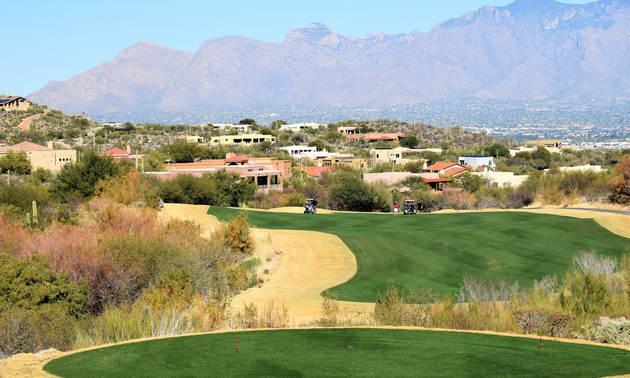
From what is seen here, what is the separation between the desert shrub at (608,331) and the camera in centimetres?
1498

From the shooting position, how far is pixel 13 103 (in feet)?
389

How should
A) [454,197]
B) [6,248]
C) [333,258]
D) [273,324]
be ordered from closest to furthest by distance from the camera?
[273,324] → [6,248] → [333,258] → [454,197]

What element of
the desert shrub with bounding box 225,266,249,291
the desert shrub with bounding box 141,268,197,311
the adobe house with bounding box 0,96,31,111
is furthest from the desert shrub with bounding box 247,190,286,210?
the adobe house with bounding box 0,96,31,111

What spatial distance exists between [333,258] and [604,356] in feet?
61.2

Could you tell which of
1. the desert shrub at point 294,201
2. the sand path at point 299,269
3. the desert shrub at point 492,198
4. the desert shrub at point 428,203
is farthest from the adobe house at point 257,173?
the sand path at point 299,269

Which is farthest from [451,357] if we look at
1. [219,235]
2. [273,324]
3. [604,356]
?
[219,235]

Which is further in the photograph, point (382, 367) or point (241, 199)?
point (241, 199)

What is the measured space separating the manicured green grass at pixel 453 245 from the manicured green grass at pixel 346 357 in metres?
9.13

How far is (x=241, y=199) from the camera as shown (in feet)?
190

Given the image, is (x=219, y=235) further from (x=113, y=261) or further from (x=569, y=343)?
(x=569, y=343)

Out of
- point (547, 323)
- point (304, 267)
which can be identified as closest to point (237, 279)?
point (304, 267)

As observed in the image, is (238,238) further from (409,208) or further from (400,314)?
(409,208)

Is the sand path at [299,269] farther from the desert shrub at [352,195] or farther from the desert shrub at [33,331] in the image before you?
the desert shrub at [352,195]

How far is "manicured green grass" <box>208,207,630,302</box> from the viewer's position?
2702 cm
